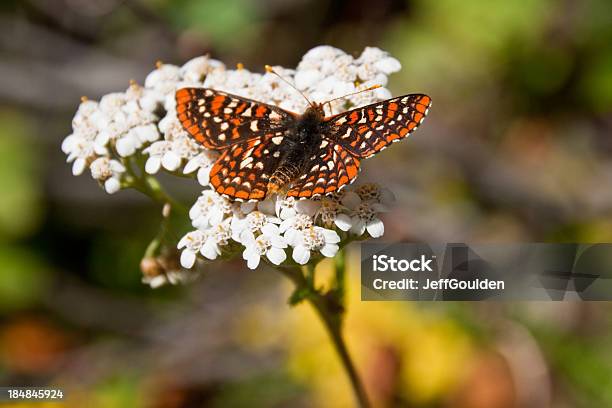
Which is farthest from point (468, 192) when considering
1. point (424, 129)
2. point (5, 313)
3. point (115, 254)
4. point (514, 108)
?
point (5, 313)

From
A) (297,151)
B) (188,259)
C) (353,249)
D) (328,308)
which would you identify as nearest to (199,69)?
(297,151)

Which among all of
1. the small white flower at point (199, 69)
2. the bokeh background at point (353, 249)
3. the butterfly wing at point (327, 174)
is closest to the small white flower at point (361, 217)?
the butterfly wing at point (327, 174)

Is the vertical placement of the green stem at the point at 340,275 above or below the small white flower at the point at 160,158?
below

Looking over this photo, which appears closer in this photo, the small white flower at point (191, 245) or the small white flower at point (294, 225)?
the small white flower at point (294, 225)

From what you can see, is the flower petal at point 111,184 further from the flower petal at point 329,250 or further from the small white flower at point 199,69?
the flower petal at point 329,250

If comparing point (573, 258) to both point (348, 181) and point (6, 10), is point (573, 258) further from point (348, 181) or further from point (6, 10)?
point (6, 10)

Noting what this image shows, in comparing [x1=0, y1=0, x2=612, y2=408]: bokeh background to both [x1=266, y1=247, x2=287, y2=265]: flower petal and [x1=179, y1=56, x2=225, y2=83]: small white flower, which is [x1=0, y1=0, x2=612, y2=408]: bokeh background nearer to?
[x1=179, y1=56, x2=225, y2=83]: small white flower

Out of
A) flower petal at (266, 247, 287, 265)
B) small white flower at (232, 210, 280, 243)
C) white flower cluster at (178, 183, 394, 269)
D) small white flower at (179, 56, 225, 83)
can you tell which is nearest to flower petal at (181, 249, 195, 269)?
white flower cluster at (178, 183, 394, 269)
